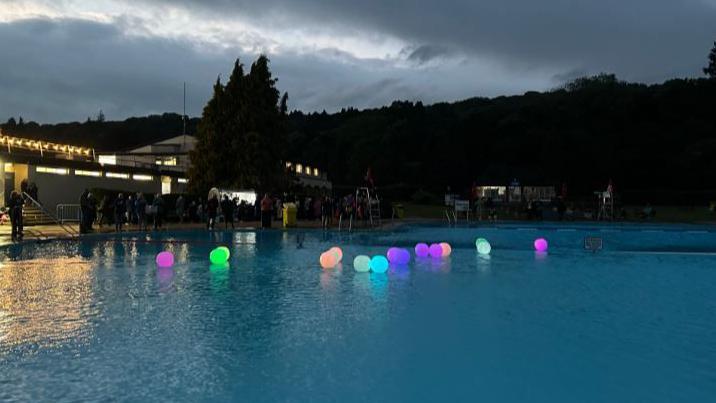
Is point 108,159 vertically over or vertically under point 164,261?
over

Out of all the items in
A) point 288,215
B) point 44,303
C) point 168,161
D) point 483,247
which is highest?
point 168,161

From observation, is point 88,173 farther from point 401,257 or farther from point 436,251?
point 401,257

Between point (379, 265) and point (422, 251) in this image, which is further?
point (422, 251)

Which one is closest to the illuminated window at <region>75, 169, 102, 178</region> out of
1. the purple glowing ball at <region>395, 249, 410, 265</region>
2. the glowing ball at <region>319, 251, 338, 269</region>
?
the glowing ball at <region>319, 251, 338, 269</region>

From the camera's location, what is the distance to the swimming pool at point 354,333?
223 inches

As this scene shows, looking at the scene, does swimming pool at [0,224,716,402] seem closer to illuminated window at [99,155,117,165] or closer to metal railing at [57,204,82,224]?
metal railing at [57,204,82,224]

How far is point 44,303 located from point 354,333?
5090 millimetres

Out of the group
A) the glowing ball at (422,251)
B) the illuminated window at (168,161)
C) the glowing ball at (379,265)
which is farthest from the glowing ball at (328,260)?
the illuminated window at (168,161)

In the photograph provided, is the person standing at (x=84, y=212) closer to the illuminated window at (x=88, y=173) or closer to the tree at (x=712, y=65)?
the illuminated window at (x=88, y=173)

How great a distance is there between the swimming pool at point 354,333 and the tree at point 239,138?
23.4 meters

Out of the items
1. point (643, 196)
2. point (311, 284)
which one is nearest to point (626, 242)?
point (311, 284)

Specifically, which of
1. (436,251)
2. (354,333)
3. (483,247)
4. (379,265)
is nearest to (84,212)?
(436,251)

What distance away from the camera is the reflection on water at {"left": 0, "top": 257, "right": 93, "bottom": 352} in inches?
292

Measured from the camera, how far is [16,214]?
20000 millimetres
